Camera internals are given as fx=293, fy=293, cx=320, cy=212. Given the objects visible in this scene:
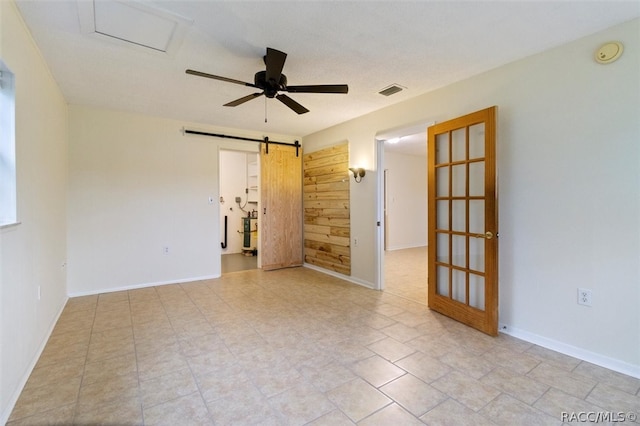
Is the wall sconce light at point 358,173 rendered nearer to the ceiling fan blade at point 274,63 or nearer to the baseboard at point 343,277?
the baseboard at point 343,277

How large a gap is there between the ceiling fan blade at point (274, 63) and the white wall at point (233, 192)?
16.6 feet

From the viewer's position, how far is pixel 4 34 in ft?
5.85

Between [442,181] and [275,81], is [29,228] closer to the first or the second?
[275,81]

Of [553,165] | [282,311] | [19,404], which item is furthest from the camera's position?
[282,311]

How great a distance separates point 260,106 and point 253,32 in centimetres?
167

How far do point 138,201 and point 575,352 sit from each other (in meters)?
5.20

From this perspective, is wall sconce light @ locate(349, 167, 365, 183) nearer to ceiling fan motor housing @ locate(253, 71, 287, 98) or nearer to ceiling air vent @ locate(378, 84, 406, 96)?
ceiling air vent @ locate(378, 84, 406, 96)

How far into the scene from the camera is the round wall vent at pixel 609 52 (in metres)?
2.12

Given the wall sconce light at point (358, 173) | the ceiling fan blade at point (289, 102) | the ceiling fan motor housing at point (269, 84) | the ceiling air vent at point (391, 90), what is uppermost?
the ceiling air vent at point (391, 90)

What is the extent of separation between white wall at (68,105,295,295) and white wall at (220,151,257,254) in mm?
2390

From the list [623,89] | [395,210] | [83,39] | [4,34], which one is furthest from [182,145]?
[395,210]

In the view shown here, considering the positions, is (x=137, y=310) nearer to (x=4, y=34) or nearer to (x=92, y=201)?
(x=92, y=201)

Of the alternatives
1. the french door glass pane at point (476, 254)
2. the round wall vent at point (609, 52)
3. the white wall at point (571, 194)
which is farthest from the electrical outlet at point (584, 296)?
the round wall vent at point (609, 52)

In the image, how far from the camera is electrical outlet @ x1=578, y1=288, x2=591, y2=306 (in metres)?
2.27
